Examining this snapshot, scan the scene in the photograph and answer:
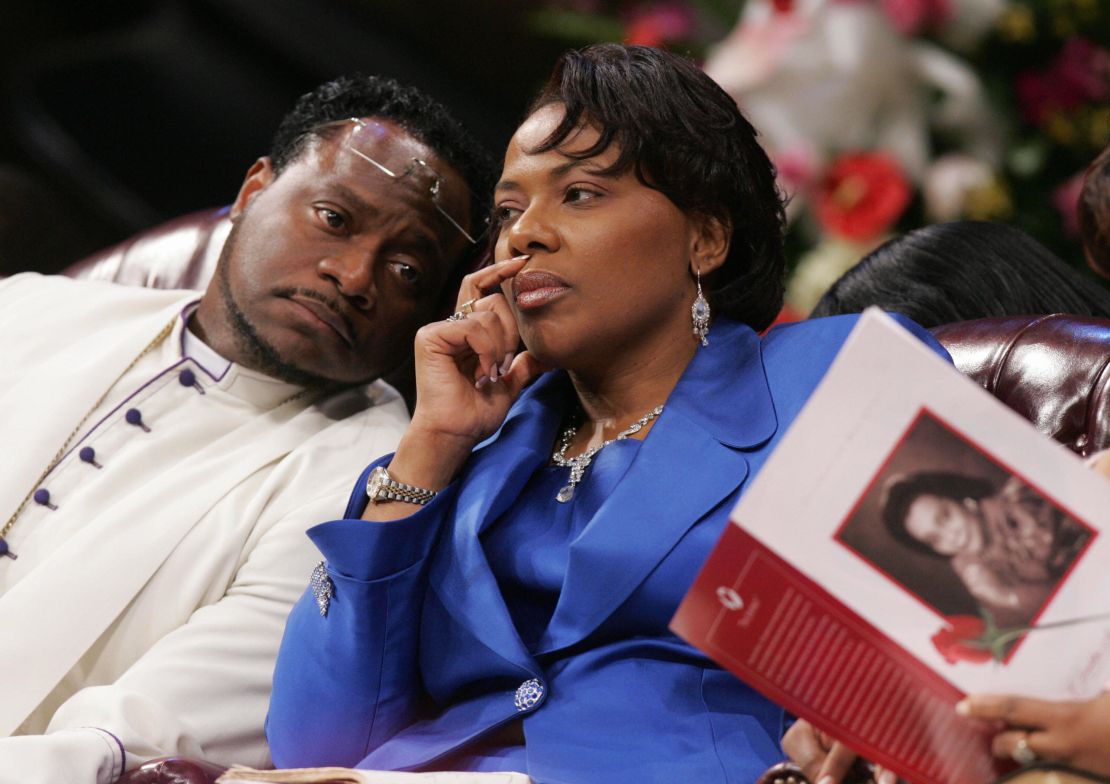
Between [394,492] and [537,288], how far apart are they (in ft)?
1.00

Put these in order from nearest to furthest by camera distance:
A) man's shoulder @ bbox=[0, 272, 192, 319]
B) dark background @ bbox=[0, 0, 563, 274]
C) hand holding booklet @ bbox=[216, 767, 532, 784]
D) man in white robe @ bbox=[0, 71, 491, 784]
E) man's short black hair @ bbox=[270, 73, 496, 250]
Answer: hand holding booklet @ bbox=[216, 767, 532, 784] → man in white robe @ bbox=[0, 71, 491, 784] → man's short black hair @ bbox=[270, 73, 496, 250] → man's shoulder @ bbox=[0, 272, 192, 319] → dark background @ bbox=[0, 0, 563, 274]

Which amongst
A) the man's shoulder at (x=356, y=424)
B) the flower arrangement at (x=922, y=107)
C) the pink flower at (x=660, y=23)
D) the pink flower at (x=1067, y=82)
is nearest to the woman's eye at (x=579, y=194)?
the man's shoulder at (x=356, y=424)

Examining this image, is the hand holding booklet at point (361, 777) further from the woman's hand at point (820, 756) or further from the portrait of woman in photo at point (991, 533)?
the portrait of woman in photo at point (991, 533)

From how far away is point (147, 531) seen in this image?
1.95 meters

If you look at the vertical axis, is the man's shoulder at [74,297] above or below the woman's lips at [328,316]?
below

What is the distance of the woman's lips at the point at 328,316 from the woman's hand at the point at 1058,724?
1.29m

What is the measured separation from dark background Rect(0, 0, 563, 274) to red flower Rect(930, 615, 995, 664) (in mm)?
3231

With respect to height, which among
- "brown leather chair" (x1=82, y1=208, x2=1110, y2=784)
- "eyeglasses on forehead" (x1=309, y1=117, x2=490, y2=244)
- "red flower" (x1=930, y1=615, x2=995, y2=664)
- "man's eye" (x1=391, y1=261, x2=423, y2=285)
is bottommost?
"man's eye" (x1=391, y1=261, x2=423, y2=285)

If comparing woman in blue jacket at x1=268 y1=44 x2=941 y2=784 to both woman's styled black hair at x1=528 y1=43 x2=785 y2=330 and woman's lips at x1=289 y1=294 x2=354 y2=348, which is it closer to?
woman's styled black hair at x1=528 y1=43 x2=785 y2=330

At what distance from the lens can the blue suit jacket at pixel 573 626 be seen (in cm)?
143

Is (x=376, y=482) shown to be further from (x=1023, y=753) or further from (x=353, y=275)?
(x=1023, y=753)

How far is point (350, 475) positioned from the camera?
2.06 meters

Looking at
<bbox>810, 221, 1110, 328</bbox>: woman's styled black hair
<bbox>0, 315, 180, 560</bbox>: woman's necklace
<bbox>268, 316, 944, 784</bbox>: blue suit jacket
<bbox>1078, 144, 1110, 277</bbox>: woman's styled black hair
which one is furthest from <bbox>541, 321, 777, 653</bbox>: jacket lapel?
<bbox>0, 315, 180, 560</bbox>: woman's necklace

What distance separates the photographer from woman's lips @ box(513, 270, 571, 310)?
1597 millimetres
